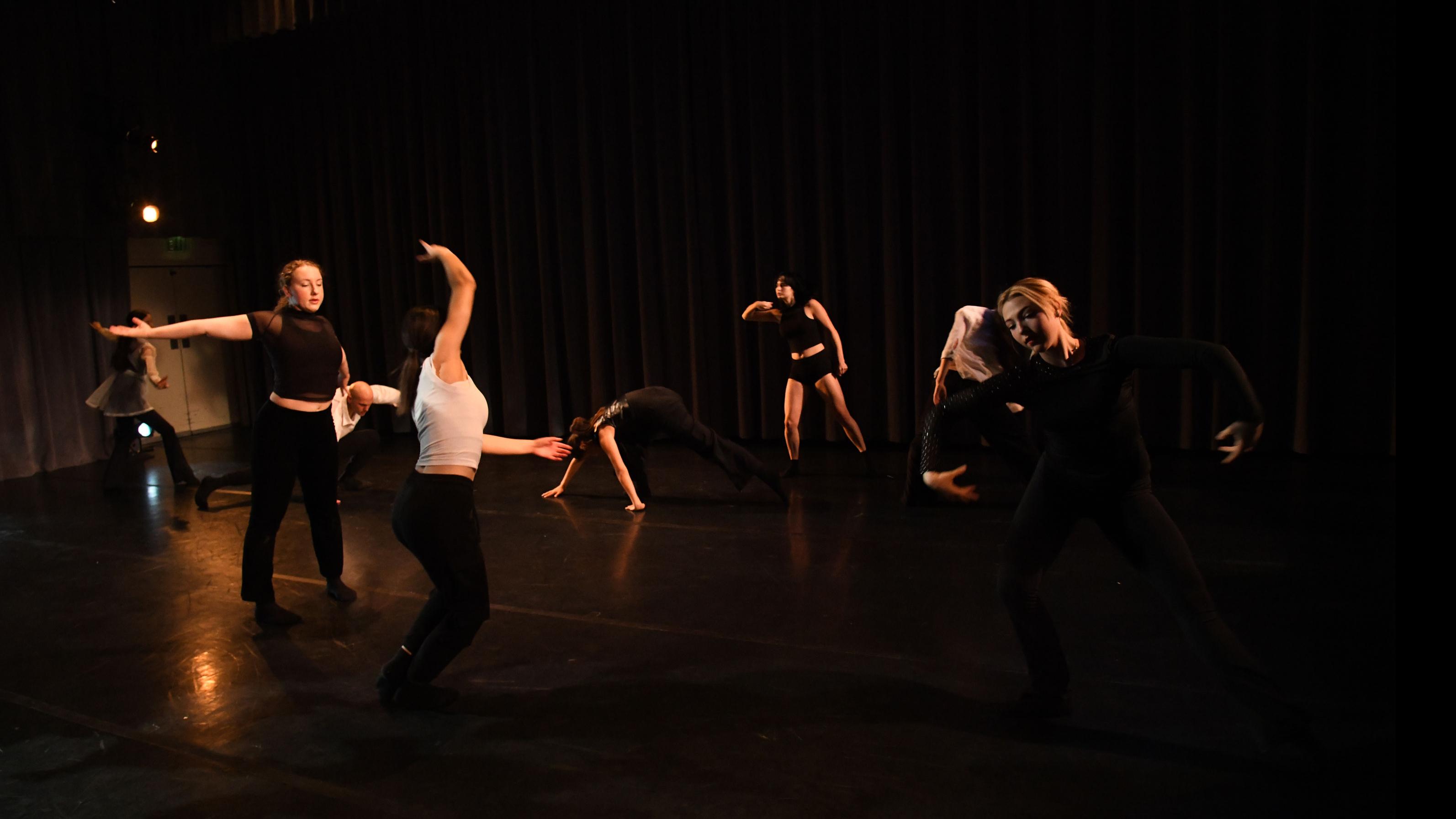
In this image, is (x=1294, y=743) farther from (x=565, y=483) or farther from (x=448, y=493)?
(x=565, y=483)

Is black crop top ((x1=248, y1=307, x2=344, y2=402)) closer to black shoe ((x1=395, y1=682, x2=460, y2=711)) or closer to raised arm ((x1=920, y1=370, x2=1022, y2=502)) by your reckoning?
black shoe ((x1=395, y1=682, x2=460, y2=711))

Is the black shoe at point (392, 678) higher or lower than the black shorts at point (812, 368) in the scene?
lower

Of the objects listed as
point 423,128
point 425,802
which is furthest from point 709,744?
point 423,128

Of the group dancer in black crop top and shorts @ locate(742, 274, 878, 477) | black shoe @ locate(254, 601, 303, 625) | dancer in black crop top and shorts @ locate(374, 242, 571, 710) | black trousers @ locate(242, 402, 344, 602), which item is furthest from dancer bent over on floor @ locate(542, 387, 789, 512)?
dancer in black crop top and shorts @ locate(374, 242, 571, 710)

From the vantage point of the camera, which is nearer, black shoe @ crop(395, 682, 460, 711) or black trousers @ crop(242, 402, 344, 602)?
black shoe @ crop(395, 682, 460, 711)

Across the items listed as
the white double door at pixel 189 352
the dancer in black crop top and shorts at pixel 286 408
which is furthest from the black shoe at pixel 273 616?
the white double door at pixel 189 352

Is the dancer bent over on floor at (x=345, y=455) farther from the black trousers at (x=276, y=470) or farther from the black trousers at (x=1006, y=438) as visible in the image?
the black trousers at (x=1006, y=438)

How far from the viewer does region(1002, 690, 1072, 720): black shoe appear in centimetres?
316

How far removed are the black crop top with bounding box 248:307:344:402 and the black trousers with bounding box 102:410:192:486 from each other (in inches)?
150

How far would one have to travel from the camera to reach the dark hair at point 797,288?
6.78m

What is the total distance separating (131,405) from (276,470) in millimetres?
3898

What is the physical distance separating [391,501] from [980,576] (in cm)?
418

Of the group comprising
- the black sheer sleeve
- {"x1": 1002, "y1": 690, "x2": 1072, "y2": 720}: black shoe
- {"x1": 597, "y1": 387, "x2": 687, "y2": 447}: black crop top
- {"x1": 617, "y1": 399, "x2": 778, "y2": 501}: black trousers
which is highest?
the black sheer sleeve

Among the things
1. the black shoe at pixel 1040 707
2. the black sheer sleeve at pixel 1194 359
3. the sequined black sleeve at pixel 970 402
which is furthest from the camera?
the black shoe at pixel 1040 707
